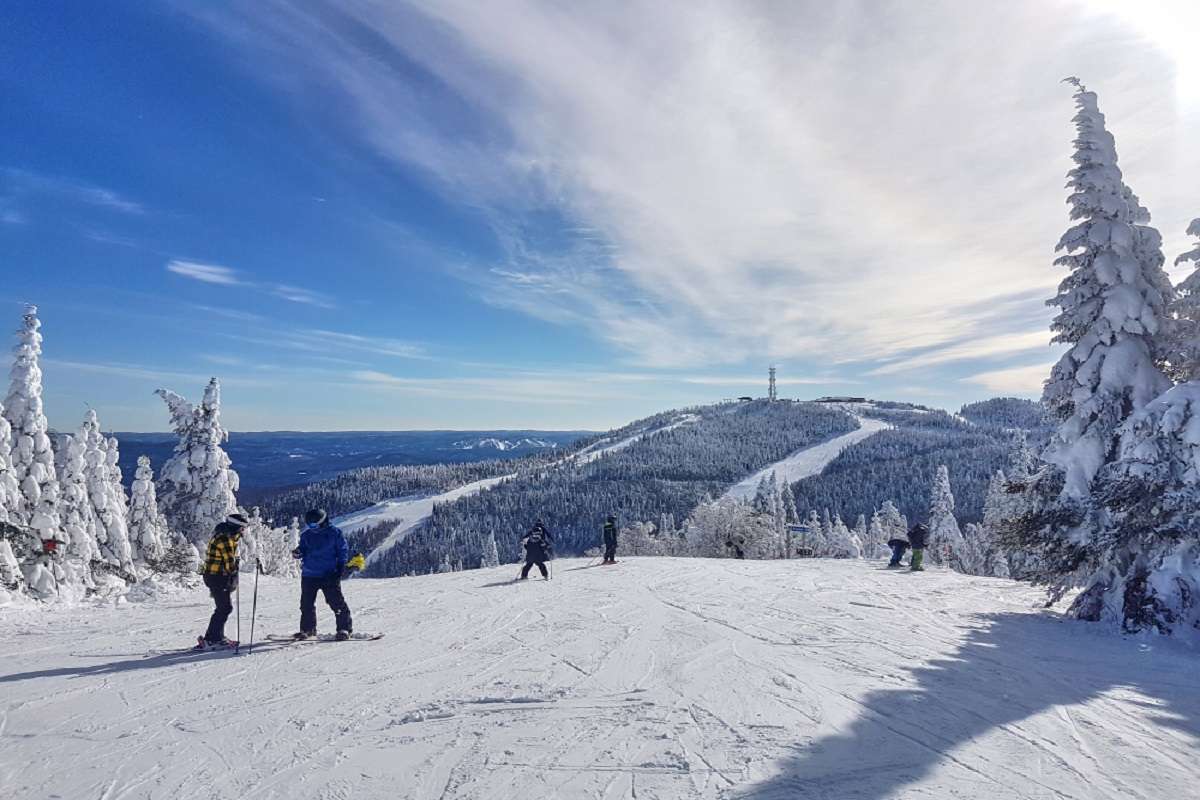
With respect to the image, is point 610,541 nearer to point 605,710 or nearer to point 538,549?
point 538,549

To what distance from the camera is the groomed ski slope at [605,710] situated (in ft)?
13.8

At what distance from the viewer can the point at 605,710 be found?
18.0 feet

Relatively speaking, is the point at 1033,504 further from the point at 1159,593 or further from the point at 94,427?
the point at 94,427

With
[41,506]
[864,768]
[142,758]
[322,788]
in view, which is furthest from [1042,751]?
[41,506]

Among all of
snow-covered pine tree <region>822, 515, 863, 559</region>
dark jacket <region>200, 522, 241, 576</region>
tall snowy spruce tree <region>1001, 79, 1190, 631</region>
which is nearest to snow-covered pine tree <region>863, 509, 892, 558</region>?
snow-covered pine tree <region>822, 515, 863, 559</region>

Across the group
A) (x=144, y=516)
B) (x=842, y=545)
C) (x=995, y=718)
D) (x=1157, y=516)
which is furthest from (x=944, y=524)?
(x=144, y=516)

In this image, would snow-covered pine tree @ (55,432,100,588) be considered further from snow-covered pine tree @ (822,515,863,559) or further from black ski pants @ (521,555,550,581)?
snow-covered pine tree @ (822,515,863,559)

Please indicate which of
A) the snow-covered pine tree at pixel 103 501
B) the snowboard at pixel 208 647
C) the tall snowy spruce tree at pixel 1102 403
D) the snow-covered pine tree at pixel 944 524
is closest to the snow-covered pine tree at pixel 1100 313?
the tall snowy spruce tree at pixel 1102 403

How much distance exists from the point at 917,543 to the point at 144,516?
107ft

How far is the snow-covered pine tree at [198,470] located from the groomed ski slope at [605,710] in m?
15.6

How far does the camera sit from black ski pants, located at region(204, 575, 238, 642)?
792 cm

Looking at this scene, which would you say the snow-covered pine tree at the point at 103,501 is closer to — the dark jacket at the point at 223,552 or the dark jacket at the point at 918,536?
the dark jacket at the point at 223,552

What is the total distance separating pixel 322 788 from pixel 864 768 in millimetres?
4101

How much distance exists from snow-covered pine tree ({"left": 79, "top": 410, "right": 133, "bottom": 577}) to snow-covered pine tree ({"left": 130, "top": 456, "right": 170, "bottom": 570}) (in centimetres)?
229
